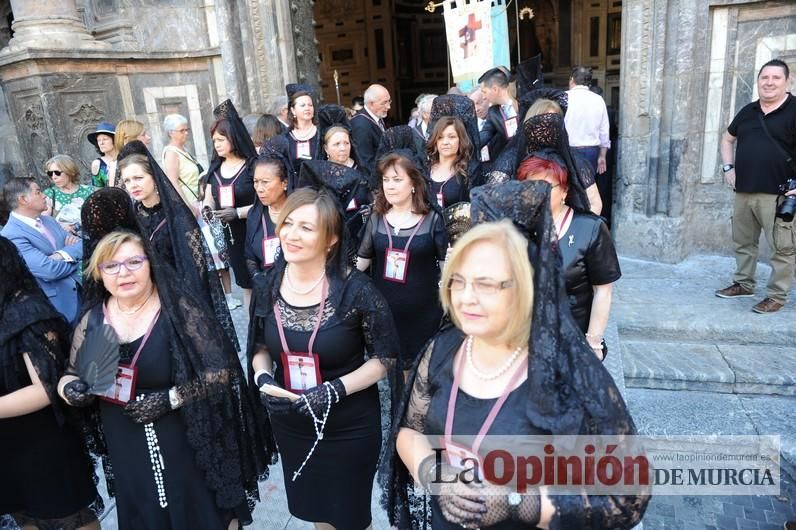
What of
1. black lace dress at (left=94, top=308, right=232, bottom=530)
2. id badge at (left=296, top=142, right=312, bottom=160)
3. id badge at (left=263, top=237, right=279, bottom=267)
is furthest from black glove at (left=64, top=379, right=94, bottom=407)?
id badge at (left=296, top=142, right=312, bottom=160)

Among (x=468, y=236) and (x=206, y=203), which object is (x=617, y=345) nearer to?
(x=468, y=236)

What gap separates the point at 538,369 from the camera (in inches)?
62.0

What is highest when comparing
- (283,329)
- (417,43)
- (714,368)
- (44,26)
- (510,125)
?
(417,43)

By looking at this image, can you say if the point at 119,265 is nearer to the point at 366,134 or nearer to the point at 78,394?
the point at 78,394

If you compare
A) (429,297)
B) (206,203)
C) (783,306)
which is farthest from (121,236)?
(783,306)

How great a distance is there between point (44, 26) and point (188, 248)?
6.22m

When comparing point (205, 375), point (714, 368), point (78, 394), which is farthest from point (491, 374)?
point (714, 368)

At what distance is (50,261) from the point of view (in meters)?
4.11

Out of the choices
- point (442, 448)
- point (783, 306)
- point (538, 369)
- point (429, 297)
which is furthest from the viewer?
point (783, 306)

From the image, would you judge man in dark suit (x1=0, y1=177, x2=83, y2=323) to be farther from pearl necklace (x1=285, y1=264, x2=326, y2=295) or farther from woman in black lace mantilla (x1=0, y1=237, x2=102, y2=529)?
pearl necklace (x1=285, y1=264, x2=326, y2=295)

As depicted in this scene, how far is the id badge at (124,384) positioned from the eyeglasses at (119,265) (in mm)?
399

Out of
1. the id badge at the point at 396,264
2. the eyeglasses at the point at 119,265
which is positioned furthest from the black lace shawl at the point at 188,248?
the id badge at the point at 396,264

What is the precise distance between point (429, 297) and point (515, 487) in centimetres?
222

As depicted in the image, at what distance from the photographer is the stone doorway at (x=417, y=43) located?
43.6 feet
